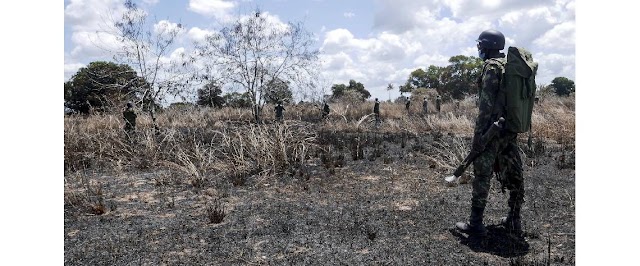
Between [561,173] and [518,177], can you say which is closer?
[518,177]

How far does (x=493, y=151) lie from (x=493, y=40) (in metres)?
1.00

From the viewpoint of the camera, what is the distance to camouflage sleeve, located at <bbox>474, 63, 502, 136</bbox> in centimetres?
402

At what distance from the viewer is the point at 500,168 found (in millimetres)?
4359

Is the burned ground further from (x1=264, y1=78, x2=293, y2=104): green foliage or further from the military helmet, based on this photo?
(x1=264, y1=78, x2=293, y2=104): green foliage

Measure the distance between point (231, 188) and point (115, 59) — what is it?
7.98 metres

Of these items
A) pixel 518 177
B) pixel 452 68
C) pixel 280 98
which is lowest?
pixel 518 177

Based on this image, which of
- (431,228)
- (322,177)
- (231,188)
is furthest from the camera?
(322,177)

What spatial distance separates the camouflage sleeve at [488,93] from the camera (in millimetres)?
4016

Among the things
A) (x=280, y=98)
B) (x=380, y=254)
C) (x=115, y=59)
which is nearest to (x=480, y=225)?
(x=380, y=254)

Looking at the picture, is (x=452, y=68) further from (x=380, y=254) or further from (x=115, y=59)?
(x=380, y=254)

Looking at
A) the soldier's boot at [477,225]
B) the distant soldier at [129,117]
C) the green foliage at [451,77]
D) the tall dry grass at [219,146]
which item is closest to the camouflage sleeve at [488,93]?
the soldier's boot at [477,225]

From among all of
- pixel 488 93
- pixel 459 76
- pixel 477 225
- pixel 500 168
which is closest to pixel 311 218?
pixel 477 225

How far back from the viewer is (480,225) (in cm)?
439

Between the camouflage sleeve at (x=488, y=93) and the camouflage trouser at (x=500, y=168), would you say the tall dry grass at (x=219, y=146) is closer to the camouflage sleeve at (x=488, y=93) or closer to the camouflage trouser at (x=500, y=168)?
the camouflage trouser at (x=500, y=168)
